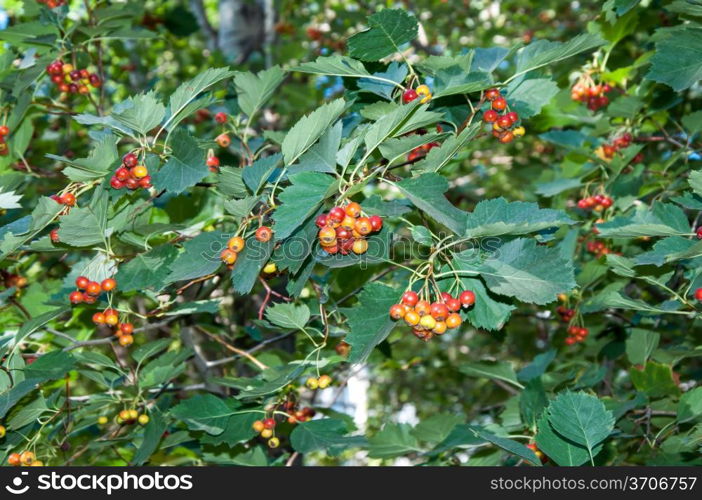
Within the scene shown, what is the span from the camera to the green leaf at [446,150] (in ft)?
6.65

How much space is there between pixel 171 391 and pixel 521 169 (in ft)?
10.3

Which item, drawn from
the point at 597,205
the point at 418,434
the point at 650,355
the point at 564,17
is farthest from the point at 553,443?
the point at 564,17

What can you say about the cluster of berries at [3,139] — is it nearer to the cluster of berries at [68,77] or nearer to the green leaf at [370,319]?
the cluster of berries at [68,77]

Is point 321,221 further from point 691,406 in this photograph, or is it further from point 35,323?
point 691,406

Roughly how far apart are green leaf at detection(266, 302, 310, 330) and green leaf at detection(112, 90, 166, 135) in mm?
770

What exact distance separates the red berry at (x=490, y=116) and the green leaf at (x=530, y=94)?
0.74ft

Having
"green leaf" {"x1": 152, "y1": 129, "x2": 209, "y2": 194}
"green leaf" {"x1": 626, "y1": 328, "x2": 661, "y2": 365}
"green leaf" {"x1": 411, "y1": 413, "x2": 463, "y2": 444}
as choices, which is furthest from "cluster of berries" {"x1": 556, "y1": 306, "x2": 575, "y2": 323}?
"green leaf" {"x1": 152, "y1": 129, "x2": 209, "y2": 194}

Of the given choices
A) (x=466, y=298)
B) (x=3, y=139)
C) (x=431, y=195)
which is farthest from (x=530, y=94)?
(x=3, y=139)

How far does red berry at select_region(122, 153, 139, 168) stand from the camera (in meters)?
Result: 2.26

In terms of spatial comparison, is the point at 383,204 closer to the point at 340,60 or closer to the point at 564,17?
the point at 340,60

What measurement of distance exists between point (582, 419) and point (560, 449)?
159mm

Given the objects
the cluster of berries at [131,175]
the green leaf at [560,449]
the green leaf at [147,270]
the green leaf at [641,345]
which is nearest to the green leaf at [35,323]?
the green leaf at [147,270]

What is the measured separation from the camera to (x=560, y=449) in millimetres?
2334

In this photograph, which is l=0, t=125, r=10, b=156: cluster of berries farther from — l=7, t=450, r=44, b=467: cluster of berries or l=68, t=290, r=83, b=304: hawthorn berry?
l=7, t=450, r=44, b=467: cluster of berries
